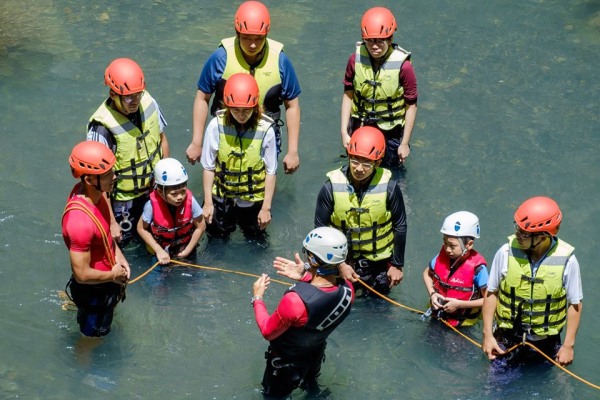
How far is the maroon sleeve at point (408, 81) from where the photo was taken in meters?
9.21

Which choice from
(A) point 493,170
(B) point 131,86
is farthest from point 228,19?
(B) point 131,86

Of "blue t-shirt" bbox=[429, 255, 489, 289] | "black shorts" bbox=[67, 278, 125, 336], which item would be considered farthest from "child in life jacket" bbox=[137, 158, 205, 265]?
"blue t-shirt" bbox=[429, 255, 489, 289]

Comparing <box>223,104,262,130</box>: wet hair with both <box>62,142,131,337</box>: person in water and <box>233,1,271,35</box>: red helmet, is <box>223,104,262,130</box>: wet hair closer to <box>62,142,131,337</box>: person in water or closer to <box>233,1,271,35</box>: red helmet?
<box>233,1,271,35</box>: red helmet

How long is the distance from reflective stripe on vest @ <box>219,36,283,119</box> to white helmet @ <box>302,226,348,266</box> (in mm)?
2681

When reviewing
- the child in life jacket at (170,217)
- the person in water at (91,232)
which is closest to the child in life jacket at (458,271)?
the child in life jacket at (170,217)

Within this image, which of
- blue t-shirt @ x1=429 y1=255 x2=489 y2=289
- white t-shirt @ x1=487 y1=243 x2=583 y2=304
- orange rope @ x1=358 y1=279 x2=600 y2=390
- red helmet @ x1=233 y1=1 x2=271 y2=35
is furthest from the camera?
red helmet @ x1=233 y1=1 x2=271 y2=35

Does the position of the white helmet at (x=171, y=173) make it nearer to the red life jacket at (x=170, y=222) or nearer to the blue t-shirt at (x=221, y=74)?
the red life jacket at (x=170, y=222)

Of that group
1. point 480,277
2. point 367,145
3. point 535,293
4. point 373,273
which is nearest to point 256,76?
point 367,145

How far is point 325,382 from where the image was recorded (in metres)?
7.59

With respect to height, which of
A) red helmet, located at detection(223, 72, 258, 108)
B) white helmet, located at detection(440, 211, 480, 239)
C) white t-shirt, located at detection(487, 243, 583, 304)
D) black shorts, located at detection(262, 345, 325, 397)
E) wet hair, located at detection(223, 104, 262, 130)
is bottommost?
black shorts, located at detection(262, 345, 325, 397)

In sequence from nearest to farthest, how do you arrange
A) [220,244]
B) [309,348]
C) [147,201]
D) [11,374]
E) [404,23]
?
[309,348] < [11,374] < [147,201] < [220,244] < [404,23]

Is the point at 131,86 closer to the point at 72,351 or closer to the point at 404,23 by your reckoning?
the point at 72,351

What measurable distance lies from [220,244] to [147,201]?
3.26ft

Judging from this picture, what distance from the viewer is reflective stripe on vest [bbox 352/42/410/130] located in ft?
30.3
